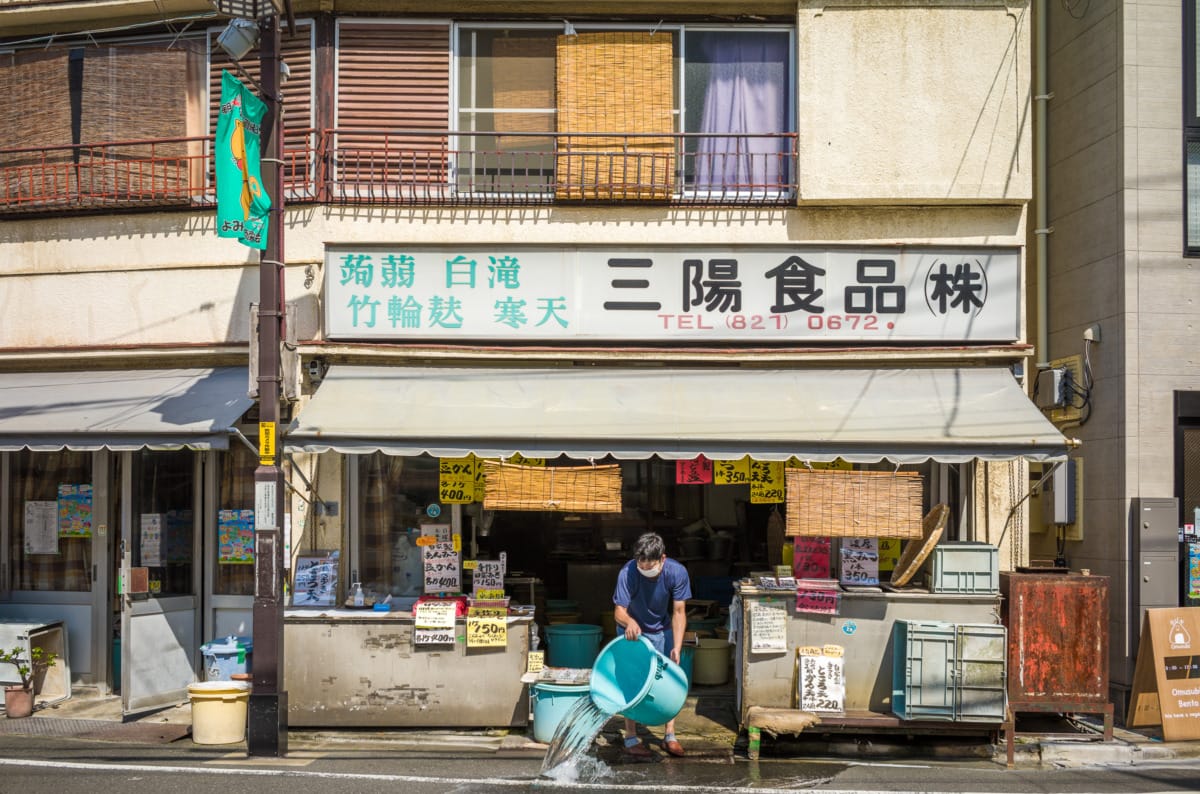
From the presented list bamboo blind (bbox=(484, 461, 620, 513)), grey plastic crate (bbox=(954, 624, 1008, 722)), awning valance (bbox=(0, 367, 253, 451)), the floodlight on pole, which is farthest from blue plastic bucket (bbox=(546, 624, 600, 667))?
the floodlight on pole

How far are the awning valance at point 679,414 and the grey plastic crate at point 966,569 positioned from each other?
87 cm

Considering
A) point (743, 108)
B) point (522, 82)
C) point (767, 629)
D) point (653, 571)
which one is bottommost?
point (767, 629)

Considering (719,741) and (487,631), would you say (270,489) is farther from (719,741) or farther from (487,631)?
(719,741)

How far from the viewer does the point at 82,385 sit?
11328 mm

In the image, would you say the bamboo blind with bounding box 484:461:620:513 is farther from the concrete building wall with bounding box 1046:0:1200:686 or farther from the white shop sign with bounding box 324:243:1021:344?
the concrete building wall with bounding box 1046:0:1200:686

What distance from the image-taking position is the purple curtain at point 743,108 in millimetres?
11812

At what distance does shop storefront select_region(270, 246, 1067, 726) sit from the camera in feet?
33.0

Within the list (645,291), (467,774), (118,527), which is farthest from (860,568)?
(118,527)

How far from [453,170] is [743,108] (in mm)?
3245

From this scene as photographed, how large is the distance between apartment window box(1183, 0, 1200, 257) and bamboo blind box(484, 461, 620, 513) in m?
6.50

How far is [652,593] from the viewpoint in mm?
9398

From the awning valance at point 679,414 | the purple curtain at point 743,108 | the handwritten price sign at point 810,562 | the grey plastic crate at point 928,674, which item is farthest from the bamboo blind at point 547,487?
the purple curtain at point 743,108

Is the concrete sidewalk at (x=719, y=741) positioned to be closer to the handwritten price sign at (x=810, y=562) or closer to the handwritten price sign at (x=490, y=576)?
the handwritten price sign at (x=490, y=576)

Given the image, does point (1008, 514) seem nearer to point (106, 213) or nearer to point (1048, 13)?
point (1048, 13)
